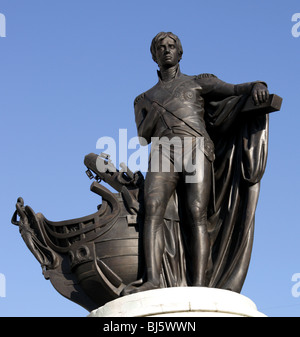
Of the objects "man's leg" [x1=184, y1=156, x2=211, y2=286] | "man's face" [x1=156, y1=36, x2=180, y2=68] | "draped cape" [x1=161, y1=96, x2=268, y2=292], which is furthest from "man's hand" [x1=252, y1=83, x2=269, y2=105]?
"man's face" [x1=156, y1=36, x2=180, y2=68]

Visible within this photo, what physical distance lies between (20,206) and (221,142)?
311cm

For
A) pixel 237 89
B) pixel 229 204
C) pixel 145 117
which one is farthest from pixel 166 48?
pixel 229 204

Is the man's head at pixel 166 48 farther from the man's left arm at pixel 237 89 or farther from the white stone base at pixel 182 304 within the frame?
the white stone base at pixel 182 304

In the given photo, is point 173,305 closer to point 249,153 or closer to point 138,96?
point 249,153

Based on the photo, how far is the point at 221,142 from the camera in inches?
443

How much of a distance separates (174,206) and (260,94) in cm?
194

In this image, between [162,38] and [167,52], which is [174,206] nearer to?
[167,52]

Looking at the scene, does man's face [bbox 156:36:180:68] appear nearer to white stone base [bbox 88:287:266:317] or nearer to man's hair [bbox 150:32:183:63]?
man's hair [bbox 150:32:183:63]

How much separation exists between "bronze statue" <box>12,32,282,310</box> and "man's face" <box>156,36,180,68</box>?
0.6 inches

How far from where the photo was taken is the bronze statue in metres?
10.4

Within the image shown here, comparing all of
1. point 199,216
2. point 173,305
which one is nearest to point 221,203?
point 199,216

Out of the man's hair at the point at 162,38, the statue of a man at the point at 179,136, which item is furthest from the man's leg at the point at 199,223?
the man's hair at the point at 162,38

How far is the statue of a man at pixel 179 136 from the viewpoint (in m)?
10.3

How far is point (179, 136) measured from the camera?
1083 centimetres
